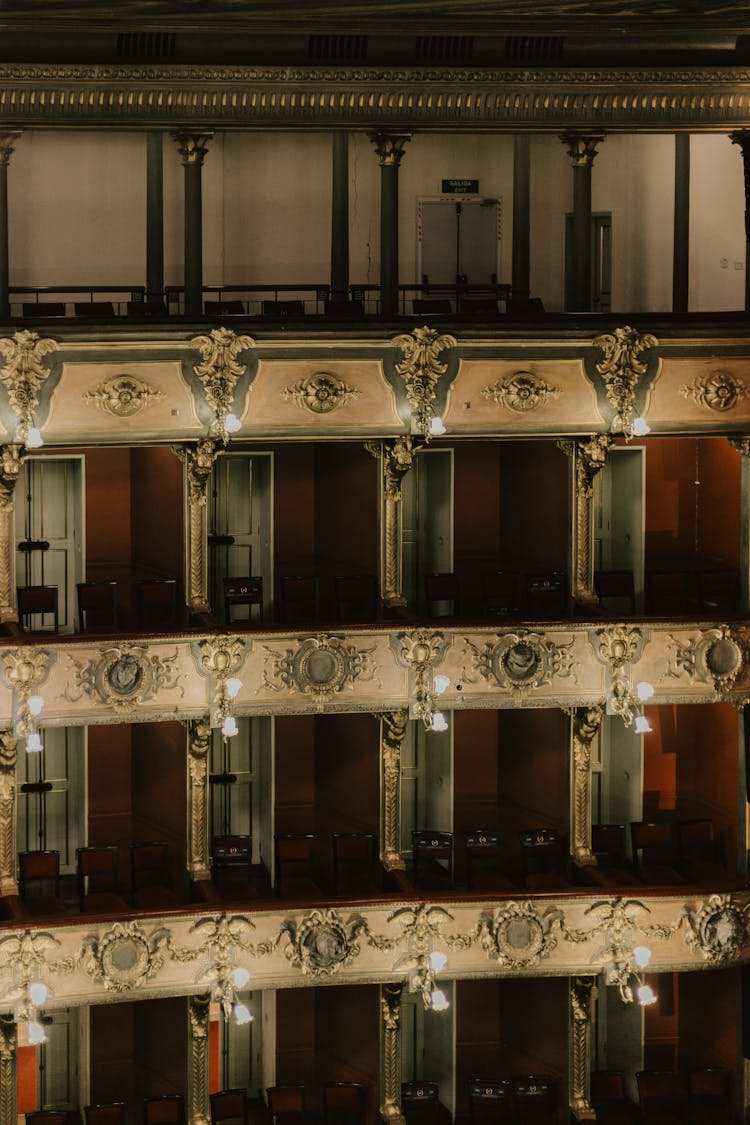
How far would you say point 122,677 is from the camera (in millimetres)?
24484

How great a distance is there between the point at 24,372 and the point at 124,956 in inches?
240

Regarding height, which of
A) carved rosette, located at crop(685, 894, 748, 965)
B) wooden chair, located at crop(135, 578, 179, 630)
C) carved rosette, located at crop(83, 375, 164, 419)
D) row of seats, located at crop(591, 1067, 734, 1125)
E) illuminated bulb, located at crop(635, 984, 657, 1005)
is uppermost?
carved rosette, located at crop(83, 375, 164, 419)

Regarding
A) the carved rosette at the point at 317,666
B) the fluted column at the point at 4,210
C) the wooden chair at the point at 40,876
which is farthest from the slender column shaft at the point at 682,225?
the wooden chair at the point at 40,876

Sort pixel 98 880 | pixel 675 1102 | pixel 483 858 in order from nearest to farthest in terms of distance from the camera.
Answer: pixel 98 880 → pixel 483 858 → pixel 675 1102

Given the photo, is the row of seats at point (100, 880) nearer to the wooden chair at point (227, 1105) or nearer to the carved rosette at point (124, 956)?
the carved rosette at point (124, 956)

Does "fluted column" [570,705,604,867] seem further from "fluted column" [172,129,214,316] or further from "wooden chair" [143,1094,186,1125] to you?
"fluted column" [172,129,214,316]

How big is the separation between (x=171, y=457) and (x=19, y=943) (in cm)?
602

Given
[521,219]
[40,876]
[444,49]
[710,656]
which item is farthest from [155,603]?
[444,49]

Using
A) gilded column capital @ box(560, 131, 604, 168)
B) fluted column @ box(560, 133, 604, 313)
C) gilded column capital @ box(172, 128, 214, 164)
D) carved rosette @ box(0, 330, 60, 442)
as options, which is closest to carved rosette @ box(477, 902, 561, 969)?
fluted column @ box(560, 133, 604, 313)

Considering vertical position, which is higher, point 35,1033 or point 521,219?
point 521,219

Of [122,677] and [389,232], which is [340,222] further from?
[122,677]

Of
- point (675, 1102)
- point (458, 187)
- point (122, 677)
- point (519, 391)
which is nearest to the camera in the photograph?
point (122, 677)

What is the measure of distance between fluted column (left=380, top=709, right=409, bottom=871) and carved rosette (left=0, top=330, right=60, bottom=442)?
513 centimetres

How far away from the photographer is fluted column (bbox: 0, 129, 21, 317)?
24.4 metres
